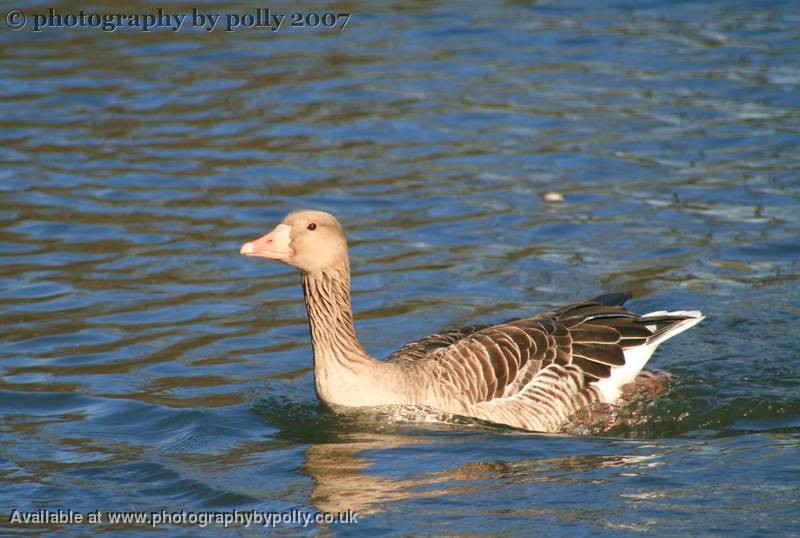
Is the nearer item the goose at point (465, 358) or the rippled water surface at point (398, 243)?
the rippled water surface at point (398, 243)

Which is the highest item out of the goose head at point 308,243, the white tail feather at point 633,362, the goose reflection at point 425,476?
the goose head at point 308,243

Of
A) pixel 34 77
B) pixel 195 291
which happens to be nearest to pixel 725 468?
pixel 195 291

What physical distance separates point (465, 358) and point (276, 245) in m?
1.57

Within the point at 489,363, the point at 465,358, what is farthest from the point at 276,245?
the point at 489,363

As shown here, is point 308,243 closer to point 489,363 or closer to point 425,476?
point 489,363

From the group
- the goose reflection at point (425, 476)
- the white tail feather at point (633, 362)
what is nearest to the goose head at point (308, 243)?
the goose reflection at point (425, 476)

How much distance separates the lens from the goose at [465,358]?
27.2 feet

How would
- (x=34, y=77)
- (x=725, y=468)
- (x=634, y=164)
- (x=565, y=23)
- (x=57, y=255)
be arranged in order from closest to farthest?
1. (x=725, y=468)
2. (x=57, y=255)
3. (x=634, y=164)
4. (x=34, y=77)
5. (x=565, y=23)

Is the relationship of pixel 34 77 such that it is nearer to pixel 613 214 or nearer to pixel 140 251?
pixel 140 251

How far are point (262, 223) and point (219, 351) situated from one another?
117 inches

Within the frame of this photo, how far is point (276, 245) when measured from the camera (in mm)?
8227

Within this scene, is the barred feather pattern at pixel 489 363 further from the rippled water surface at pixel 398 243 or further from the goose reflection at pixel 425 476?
the goose reflection at pixel 425 476

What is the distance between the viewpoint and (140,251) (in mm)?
12328

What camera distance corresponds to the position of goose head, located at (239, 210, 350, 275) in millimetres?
8242
